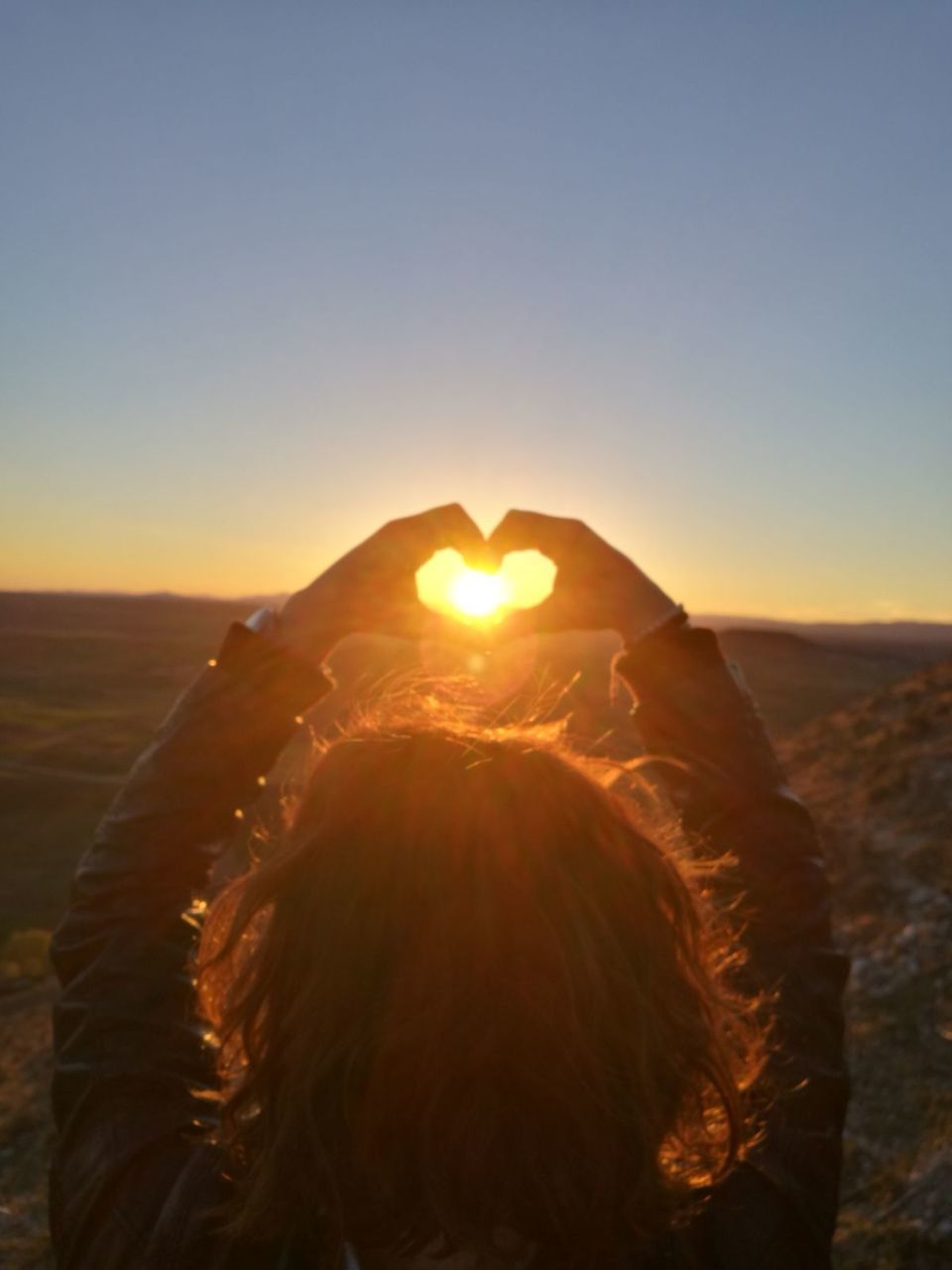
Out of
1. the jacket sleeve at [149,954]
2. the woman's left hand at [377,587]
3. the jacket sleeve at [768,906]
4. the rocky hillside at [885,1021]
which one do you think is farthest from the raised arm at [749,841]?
the rocky hillside at [885,1021]

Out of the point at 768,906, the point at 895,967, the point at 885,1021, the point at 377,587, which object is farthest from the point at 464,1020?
the point at 895,967

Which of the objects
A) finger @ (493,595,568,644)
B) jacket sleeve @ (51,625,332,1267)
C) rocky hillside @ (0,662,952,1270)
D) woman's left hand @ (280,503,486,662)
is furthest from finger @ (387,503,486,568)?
rocky hillside @ (0,662,952,1270)

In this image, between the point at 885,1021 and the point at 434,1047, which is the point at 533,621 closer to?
the point at 434,1047

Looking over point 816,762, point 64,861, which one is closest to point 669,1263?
point 816,762

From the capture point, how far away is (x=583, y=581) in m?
1.70

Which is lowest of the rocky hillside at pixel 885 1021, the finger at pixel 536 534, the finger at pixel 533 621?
the rocky hillside at pixel 885 1021

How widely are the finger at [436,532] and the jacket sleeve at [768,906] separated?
1.12 ft

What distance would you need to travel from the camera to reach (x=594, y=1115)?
43.8 inches

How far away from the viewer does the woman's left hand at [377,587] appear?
5.28ft

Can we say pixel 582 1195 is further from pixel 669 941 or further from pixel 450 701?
pixel 450 701

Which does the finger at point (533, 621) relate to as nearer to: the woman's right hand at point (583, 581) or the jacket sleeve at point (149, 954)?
the woman's right hand at point (583, 581)

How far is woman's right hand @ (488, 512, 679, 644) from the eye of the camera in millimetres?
1650

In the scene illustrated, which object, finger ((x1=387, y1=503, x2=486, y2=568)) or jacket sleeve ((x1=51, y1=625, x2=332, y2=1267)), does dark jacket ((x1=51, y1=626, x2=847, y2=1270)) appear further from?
finger ((x1=387, y1=503, x2=486, y2=568))

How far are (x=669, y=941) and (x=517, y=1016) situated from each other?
222mm
